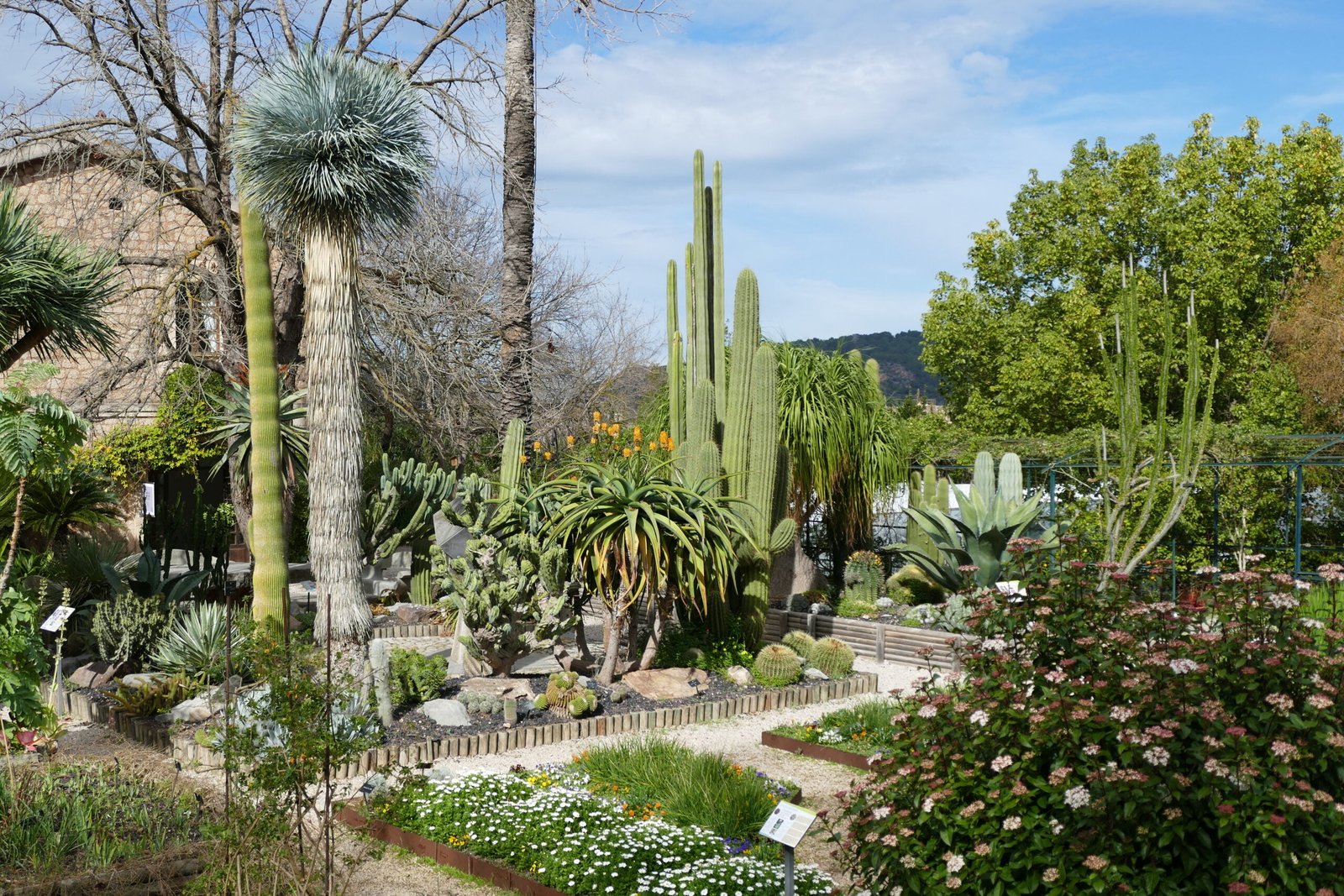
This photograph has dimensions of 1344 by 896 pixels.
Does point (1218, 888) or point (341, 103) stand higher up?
point (341, 103)

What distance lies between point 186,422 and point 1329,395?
56.5 ft

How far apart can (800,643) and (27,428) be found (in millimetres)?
6180

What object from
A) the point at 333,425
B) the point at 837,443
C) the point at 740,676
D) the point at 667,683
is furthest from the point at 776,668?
the point at 837,443

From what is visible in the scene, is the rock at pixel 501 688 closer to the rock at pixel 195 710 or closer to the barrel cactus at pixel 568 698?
the barrel cactus at pixel 568 698

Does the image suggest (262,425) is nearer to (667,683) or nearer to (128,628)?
(128,628)

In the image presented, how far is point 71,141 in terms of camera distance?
12.1m

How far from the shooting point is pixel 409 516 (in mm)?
12539

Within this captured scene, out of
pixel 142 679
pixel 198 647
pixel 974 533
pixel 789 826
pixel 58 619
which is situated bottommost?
pixel 142 679

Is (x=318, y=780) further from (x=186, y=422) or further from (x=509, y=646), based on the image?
(x=186, y=422)

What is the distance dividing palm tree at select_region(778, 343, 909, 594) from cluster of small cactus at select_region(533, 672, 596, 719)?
5.00m

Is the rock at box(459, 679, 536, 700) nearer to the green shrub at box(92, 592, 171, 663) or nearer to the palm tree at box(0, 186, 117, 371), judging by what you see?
the green shrub at box(92, 592, 171, 663)

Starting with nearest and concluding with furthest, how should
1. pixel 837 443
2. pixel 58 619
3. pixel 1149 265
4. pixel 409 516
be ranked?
pixel 58 619, pixel 409 516, pixel 837 443, pixel 1149 265

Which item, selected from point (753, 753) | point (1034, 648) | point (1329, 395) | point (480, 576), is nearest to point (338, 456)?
point (480, 576)

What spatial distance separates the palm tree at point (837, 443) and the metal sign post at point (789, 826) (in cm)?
873
